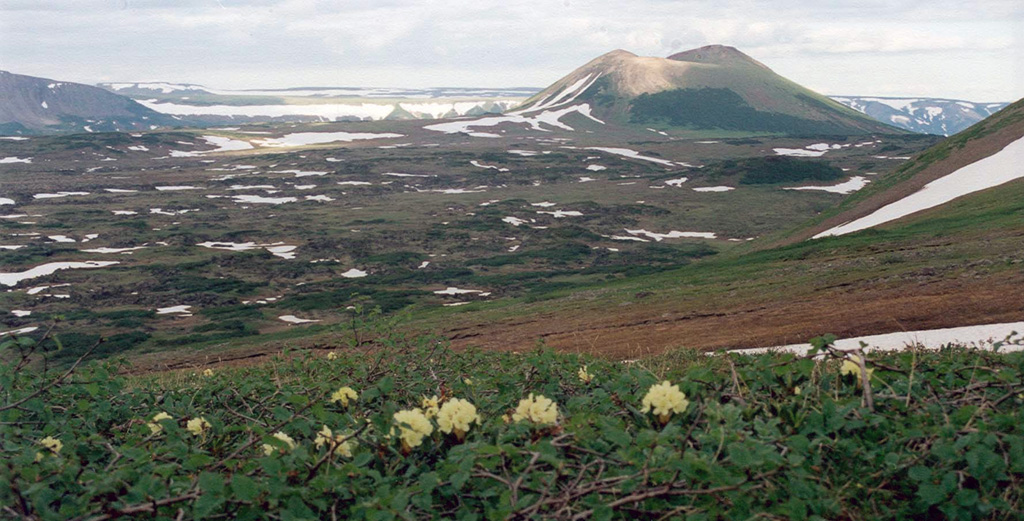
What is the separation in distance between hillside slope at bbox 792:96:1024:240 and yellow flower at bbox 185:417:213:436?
3414 cm

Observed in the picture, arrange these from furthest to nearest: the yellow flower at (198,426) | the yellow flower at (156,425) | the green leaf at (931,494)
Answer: the yellow flower at (156,425)
the yellow flower at (198,426)
the green leaf at (931,494)

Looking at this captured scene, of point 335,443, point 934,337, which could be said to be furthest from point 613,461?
point 934,337

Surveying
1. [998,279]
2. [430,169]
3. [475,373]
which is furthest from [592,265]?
[430,169]

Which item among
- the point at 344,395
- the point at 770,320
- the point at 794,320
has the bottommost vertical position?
the point at 770,320

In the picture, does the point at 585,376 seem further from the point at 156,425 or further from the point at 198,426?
the point at 156,425

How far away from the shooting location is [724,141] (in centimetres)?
17800

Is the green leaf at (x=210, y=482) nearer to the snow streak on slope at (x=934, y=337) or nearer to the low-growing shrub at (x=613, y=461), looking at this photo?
Result: the low-growing shrub at (x=613, y=461)

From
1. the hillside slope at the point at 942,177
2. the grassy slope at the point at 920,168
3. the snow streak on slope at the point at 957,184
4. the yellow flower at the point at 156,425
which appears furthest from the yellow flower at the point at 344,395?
the grassy slope at the point at 920,168

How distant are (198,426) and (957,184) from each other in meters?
37.7

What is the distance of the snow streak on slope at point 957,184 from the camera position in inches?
1319

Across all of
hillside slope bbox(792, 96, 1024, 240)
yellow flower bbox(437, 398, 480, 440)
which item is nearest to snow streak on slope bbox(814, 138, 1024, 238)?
hillside slope bbox(792, 96, 1024, 240)

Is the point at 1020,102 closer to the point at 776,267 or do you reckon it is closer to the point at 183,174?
the point at 776,267

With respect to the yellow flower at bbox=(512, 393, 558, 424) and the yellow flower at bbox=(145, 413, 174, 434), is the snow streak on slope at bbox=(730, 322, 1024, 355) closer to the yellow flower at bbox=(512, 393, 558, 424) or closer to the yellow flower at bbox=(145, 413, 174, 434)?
the yellow flower at bbox=(512, 393, 558, 424)

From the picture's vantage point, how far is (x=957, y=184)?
117 feet
